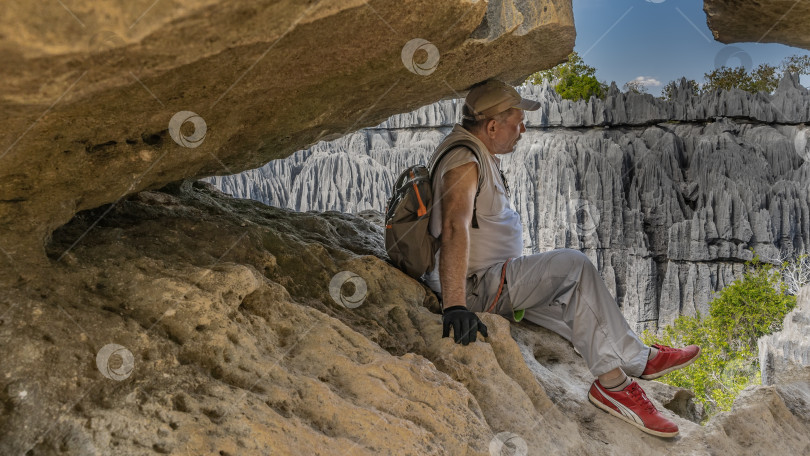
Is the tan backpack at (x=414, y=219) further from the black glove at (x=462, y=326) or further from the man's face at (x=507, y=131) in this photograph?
the black glove at (x=462, y=326)

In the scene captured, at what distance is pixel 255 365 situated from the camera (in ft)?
7.63

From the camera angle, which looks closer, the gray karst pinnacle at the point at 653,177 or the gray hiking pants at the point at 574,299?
the gray hiking pants at the point at 574,299

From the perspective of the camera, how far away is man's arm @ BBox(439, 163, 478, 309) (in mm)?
3146

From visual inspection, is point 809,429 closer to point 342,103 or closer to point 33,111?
point 342,103

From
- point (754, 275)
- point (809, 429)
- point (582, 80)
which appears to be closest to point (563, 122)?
point (582, 80)

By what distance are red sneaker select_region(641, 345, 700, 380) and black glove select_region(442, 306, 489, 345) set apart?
3.71ft

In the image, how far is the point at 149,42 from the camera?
5.36 ft

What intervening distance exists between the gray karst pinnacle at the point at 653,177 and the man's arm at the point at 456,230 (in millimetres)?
17646
